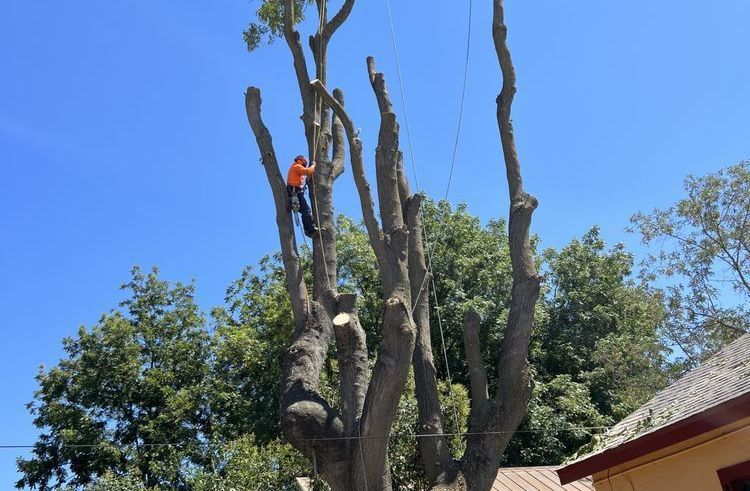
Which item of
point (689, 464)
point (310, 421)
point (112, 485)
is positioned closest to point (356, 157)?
point (310, 421)

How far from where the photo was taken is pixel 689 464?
6527 millimetres

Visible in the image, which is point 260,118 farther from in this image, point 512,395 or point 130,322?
point 130,322

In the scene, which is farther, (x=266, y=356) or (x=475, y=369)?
(x=266, y=356)

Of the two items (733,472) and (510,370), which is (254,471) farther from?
(733,472)

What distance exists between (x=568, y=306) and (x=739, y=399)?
1708cm

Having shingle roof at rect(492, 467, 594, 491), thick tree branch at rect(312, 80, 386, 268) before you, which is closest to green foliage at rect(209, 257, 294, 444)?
shingle roof at rect(492, 467, 594, 491)

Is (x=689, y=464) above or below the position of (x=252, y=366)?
below

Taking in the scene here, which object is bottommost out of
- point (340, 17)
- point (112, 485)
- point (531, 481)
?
point (531, 481)

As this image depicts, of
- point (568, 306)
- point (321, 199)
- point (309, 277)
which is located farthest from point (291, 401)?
point (568, 306)

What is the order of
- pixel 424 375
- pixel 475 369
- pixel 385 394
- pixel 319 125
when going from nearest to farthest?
pixel 385 394 → pixel 475 369 → pixel 424 375 → pixel 319 125

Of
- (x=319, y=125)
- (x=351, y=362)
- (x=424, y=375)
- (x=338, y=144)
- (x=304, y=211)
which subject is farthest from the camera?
(x=338, y=144)

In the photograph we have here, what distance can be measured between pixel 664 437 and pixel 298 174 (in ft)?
15.8

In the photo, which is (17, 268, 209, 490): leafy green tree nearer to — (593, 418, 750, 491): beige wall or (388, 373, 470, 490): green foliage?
(388, 373, 470, 490): green foliage

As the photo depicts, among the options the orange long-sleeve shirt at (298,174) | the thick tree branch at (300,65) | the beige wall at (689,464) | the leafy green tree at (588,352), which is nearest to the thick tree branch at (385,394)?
the beige wall at (689,464)
